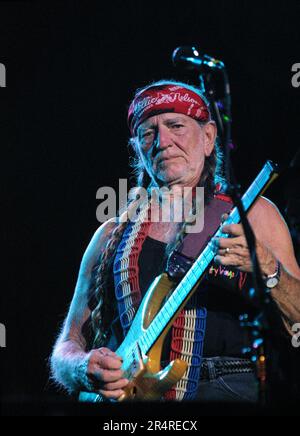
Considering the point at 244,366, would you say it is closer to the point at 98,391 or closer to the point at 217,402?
the point at 98,391

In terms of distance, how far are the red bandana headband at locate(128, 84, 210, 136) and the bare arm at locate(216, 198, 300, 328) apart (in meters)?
0.78

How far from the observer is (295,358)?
278cm

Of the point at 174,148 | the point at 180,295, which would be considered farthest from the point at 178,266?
the point at 174,148

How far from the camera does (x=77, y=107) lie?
4.50m

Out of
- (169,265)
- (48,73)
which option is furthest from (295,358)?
(48,73)

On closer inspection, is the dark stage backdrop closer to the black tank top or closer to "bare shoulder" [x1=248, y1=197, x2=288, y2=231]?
"bare shoulder" [x1=248, y1=197, x2=288, y2=231]

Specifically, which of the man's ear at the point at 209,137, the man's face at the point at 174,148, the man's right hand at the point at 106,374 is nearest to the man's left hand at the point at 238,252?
the man's right hand at the point at 106,374

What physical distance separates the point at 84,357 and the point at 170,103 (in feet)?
5.07

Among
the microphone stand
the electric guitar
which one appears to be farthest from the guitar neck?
the microphone stand

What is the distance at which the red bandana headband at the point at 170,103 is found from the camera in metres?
3.44

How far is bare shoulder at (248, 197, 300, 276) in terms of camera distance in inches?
113

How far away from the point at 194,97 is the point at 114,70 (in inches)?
45.6

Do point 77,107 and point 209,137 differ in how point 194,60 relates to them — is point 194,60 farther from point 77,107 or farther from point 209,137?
point 77,107

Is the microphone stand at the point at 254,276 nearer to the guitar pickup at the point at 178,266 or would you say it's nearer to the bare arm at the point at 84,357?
the guitar pickup at the point at 178,266
